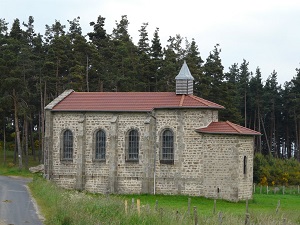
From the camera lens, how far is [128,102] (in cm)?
4391

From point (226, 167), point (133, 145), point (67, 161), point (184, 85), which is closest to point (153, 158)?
point (133, 145)

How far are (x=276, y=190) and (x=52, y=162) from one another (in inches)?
778

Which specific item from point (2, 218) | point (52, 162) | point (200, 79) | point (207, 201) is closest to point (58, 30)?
point (200, 79)

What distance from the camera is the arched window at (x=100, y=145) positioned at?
43812 millimetres

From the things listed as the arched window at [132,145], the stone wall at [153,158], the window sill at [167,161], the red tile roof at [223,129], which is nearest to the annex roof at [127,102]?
the stone wall at [153,158]

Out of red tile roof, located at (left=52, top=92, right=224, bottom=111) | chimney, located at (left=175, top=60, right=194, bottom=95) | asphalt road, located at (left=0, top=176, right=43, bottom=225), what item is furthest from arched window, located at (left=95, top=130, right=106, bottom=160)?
chimney, located at (left=175, top=60, right=194, bottom=95)

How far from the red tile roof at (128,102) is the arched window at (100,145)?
1.97 metres

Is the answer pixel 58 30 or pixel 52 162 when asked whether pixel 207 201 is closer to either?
pixel 52 162

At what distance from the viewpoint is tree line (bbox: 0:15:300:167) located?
203 ft

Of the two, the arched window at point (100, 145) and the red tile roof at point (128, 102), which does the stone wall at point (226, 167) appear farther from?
the arched window at point (100, 145)

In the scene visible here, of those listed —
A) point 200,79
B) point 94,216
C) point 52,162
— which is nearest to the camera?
point 94,216

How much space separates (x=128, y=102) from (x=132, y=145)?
3.37m

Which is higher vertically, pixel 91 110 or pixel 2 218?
pixel 91 110

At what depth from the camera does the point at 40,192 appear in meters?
34.5
